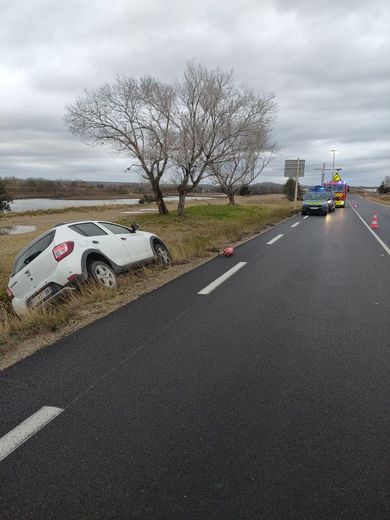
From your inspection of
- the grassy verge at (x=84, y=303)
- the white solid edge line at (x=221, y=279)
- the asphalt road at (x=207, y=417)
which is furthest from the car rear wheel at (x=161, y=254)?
the asphalt road at (x=207, y=417)

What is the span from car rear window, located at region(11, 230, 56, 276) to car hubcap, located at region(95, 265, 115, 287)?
1.02 meters

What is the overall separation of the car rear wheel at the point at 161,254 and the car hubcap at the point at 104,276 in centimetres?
237

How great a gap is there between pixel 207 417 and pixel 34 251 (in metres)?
5.09

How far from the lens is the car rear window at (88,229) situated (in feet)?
23.5

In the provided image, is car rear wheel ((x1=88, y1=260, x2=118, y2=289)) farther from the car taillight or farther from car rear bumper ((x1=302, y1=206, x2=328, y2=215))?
car rear bumper ((x1=302, y1=206, x2=328, y2=215))

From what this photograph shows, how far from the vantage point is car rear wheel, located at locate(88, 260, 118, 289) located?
22.2 feet

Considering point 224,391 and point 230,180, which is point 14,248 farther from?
point 230,180

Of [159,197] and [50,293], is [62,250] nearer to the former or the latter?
[50,293]

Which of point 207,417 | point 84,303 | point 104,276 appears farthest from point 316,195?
point 207,417

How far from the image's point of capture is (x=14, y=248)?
60.6 ft

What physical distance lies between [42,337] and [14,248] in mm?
15391

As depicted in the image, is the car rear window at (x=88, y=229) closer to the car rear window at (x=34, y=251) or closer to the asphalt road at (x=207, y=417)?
the car rear window at (x=34, y=251)

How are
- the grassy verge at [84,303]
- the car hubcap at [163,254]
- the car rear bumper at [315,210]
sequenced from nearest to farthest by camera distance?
1. the grassy verge at [84,303]
2. the car hubcap at [163,254]
3. the car rear bumper at [315,210]

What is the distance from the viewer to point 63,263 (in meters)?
6.36
